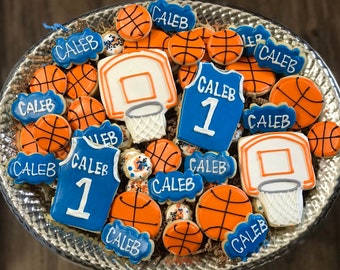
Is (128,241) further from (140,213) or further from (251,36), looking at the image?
(251,36)

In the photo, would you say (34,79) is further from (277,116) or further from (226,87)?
(277,116)

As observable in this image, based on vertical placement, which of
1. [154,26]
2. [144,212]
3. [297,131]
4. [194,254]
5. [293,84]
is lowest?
[194,254]

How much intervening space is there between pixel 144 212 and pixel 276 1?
0.84 metres

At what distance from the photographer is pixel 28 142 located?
1091 mm

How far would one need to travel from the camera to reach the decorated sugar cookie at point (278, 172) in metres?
1.05

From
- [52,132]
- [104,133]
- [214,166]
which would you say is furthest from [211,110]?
[52,132]

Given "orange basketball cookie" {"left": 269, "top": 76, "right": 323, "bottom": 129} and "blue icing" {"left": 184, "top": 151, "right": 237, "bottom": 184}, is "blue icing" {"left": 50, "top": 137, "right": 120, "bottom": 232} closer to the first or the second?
"blue icing" {"left": 184, "top": 151, "right": 237, "bottom": 184}

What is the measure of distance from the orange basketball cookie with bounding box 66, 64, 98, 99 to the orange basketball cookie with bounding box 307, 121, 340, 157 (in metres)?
0.47

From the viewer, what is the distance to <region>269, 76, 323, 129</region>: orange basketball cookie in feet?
3.59

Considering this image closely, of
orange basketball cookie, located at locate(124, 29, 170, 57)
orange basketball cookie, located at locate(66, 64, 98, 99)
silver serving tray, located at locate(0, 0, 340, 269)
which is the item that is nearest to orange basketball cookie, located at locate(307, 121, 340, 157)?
silver serving tray, located at locate(0, 0, 340, 269)

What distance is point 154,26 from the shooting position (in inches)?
45.4

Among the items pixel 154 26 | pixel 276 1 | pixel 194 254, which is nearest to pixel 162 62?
pixel 154 26

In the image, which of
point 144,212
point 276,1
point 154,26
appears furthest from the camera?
point 276,1

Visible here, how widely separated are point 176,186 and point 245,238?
17cm
